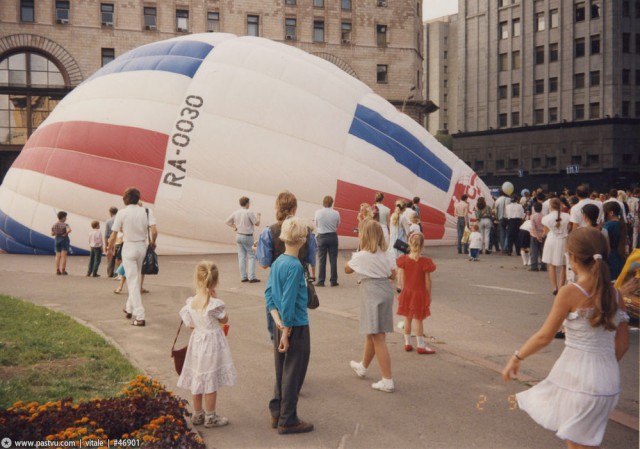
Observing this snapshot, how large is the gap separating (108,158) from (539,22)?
4764 cm

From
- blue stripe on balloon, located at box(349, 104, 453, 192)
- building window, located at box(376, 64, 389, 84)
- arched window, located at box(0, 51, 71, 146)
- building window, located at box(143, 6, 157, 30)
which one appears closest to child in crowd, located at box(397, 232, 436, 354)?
blue stripe on balloon, located at box(349, 104, 453, 192)

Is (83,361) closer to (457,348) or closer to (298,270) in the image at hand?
(298,270)

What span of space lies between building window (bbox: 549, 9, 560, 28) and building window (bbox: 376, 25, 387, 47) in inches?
539

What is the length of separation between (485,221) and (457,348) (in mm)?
12199

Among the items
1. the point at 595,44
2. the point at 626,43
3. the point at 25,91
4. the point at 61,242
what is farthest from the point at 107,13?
the point at 626,43

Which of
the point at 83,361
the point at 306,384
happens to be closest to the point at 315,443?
the point at 306,384

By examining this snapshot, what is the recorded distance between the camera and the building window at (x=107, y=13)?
47938 millimetres

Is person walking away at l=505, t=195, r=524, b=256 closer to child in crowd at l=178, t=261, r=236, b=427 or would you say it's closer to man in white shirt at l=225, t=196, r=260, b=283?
man in white shirt at l=225, t=196, r=260, b=283

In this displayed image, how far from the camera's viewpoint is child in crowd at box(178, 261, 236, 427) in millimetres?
5609

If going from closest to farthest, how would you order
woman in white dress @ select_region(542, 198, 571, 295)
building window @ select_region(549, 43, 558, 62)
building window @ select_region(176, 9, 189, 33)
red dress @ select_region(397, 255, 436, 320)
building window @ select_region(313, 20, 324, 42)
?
1. red dress @ select_region(397, 255, 436, 320)
2. woman in white dress @ select_region(542, 198, 571, 295)
3. building window @ select_region(176, 9, 189, 33)
4. building window @ select_region(313, 20, 324, 42)
5. building window @ select_region(549, 43, 558, 62)

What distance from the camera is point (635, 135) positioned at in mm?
50281

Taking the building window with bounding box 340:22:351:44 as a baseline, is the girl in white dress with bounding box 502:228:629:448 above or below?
below

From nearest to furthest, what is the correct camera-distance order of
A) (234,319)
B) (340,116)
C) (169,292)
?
(234,319) → (169,292) → (340,116)

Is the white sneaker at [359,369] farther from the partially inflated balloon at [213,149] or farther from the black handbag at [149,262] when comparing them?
the partially inflated balloon at [213,149]
